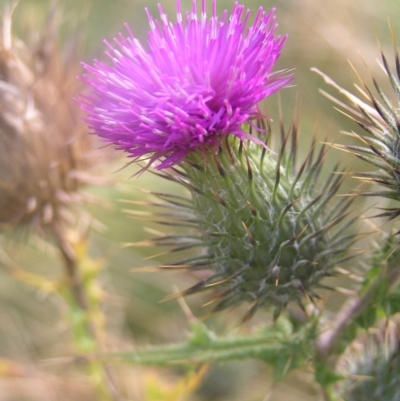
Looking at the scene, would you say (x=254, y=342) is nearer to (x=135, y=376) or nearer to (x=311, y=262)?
(x=311, y=262)

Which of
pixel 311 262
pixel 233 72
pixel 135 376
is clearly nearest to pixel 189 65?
pixel 233 72

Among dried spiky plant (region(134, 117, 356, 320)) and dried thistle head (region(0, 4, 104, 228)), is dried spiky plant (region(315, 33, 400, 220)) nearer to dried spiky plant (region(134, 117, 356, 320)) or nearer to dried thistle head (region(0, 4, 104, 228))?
dried spiky plant (region(134, 117, 356, 320))

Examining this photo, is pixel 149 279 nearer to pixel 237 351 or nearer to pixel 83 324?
pixel 83 324

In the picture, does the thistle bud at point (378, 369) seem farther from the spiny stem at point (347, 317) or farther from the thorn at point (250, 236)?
the thorn at point (250, 236)

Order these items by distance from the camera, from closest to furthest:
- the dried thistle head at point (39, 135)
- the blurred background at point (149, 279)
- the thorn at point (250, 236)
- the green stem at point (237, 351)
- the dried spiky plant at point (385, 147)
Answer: the dried spiky plant at point (385, 147)
the thorn at point (250, 236)
the green stem at point (237, 351)
the dried thistle head at point (39, 135)
the blurred background at point (149, 279)

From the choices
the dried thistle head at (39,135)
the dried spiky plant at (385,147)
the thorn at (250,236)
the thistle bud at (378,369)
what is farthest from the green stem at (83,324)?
the dried spiky plant at (385,147)

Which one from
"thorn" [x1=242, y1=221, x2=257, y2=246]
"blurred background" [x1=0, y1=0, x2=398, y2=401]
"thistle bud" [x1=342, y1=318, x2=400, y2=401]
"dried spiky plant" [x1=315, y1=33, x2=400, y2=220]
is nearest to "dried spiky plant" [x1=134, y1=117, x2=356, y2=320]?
"thorn" [x1=242, y1=221, x2=257, y2=246]
